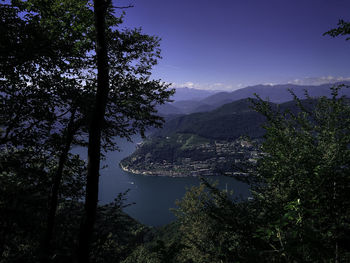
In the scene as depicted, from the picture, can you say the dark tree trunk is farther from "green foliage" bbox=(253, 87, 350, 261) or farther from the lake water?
the lake water

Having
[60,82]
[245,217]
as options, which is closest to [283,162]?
[245,217]

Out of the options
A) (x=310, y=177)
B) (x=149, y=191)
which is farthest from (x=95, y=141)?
(x=149, y=191)

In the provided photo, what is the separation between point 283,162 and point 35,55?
676cm

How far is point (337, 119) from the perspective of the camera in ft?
18.2

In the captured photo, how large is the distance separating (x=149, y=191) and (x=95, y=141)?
146815mm

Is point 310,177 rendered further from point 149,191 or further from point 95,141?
point 149,191

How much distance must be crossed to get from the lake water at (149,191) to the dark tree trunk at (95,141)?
86.5 m

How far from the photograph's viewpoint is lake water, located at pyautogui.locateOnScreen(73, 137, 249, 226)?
110m

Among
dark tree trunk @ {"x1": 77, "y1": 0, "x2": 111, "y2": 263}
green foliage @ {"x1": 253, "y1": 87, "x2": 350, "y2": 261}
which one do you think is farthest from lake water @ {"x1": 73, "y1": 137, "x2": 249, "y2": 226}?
dark tree trunk @ {"x1": 77, "y1": 0, "x2": 111, "y2": 263}

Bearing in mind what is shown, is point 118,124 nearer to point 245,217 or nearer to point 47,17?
point 47,17

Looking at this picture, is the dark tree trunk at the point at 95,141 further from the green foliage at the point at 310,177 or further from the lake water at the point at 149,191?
the lake water at the point at 149,191

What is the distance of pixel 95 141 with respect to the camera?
14.1 feet

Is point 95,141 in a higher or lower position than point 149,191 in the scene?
higher

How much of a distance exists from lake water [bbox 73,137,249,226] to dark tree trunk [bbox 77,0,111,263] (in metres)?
86.5
